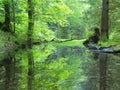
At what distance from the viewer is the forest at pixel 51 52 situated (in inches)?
301

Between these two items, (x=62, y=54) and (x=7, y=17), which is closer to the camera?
(x=62, y=54)

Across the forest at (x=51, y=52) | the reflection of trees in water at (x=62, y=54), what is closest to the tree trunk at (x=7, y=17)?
the forest at (x=51, y=52)

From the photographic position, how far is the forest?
7.64 metres

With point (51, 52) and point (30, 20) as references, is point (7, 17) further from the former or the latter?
point (51, 52)

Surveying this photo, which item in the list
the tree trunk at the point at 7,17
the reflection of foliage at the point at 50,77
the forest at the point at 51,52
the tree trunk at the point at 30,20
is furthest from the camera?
the tree trunk at the point at 30,20

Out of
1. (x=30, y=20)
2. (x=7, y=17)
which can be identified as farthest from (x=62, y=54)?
(x=7, y=17)

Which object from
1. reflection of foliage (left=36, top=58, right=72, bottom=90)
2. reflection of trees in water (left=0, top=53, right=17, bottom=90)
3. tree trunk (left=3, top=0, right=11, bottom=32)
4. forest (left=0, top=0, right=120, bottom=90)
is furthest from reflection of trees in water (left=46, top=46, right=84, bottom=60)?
reflection of foliage (left=36, top=58, right=72, bottom=90)

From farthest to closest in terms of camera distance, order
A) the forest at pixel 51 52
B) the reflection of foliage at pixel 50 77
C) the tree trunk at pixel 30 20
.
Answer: the tree trunk at pixel 30 20 → the forest at pixel 51 52 → the reflection of foliage at pixel 50 77

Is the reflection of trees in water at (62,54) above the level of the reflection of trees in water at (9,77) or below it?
below

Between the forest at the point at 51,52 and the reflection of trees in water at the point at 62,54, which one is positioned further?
the reflection of trees in water at the point at 62,54

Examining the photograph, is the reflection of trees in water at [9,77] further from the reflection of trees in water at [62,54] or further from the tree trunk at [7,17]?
the tree trunk at [7,17]

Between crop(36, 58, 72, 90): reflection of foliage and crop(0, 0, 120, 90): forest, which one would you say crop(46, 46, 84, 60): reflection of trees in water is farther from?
crop(36, 58, 72, 90): reflection of foliage

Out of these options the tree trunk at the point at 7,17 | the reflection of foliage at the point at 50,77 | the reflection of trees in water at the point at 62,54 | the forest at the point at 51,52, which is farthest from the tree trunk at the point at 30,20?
the reflection of foliage at the point at 50,77

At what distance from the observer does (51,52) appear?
18.0 meters
